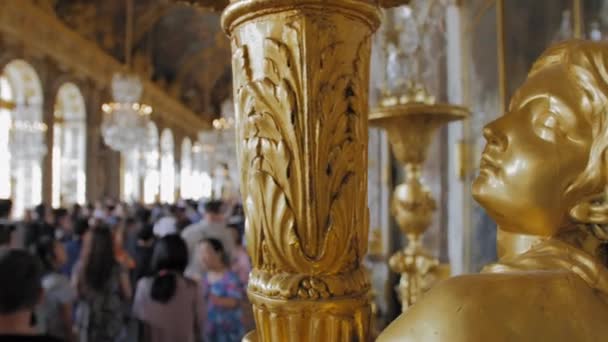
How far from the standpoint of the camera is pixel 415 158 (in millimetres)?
2637

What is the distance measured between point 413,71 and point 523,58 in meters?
0.63

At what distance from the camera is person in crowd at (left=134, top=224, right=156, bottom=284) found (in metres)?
4.27

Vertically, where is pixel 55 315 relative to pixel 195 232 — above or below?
below

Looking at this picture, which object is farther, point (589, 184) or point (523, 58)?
point (523, 58)

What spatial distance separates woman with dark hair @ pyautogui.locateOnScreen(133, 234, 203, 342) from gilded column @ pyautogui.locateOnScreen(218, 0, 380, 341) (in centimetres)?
245

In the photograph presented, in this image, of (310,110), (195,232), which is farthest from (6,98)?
(310,110)

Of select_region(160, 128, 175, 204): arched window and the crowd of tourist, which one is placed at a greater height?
select_region(160, 128, 175, 204): arched window

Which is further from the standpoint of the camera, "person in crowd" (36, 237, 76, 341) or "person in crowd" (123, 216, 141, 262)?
"person in crowd" (123, 216, 141, 262)

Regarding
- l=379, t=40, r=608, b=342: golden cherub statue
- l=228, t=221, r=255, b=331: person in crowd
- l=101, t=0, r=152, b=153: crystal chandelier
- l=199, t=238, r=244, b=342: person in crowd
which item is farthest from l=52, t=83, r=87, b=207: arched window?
l=379, t=40, r=608, b=342: golden cherub statue

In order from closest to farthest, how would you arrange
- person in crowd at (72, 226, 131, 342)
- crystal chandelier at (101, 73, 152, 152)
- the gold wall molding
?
person in crowd at (72, 226, 131, 342), crystal chandelier at (101, 73, 152, 152), the gold wall molding

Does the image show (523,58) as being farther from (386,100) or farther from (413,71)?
(386,100)

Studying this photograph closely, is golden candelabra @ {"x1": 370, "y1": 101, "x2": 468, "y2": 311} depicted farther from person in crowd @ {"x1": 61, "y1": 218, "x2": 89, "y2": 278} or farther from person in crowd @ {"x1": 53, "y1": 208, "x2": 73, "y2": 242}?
person in crowd @ {"x1": 53, "y1": 208, "x2": 73, "y2": 242}

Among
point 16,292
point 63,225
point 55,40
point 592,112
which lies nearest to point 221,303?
point 16,292

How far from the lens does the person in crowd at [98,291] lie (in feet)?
12.6
